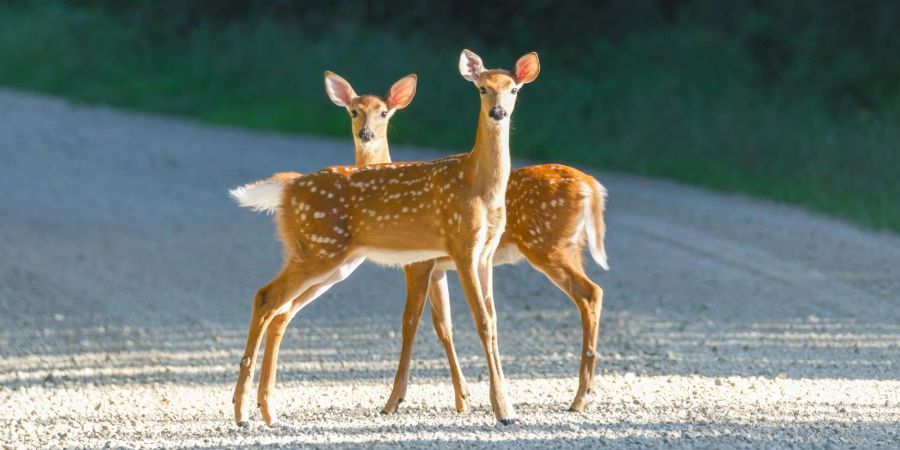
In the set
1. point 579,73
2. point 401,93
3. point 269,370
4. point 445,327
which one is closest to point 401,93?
point 401,93

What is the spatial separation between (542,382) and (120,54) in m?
18.2

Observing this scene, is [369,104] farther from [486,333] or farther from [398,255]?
[486,333]

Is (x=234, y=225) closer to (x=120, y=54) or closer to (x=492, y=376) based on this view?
(x=492, y=376)

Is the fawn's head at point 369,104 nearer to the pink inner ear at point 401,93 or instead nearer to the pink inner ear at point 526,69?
the pink inner ear at point 401,93

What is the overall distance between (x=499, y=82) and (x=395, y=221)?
788mm

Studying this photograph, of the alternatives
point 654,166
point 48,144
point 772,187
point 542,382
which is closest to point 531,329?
point 542,382

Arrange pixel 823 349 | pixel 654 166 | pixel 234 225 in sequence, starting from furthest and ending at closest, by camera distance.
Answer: pixel 654 166 → pixel 234 225 → pixel 823 349

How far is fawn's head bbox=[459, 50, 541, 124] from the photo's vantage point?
611cm

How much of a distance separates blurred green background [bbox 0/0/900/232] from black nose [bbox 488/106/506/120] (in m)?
7.17

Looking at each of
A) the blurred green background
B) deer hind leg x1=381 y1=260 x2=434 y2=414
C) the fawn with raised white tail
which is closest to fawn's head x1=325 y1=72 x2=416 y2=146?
the fawn with raised white tail

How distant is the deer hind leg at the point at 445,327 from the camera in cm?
671

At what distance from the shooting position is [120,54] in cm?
2425

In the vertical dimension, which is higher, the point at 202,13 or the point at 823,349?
the point at 202,13

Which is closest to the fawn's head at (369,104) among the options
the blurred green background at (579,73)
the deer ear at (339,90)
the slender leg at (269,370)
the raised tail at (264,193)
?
the deer ear at (339,90)
